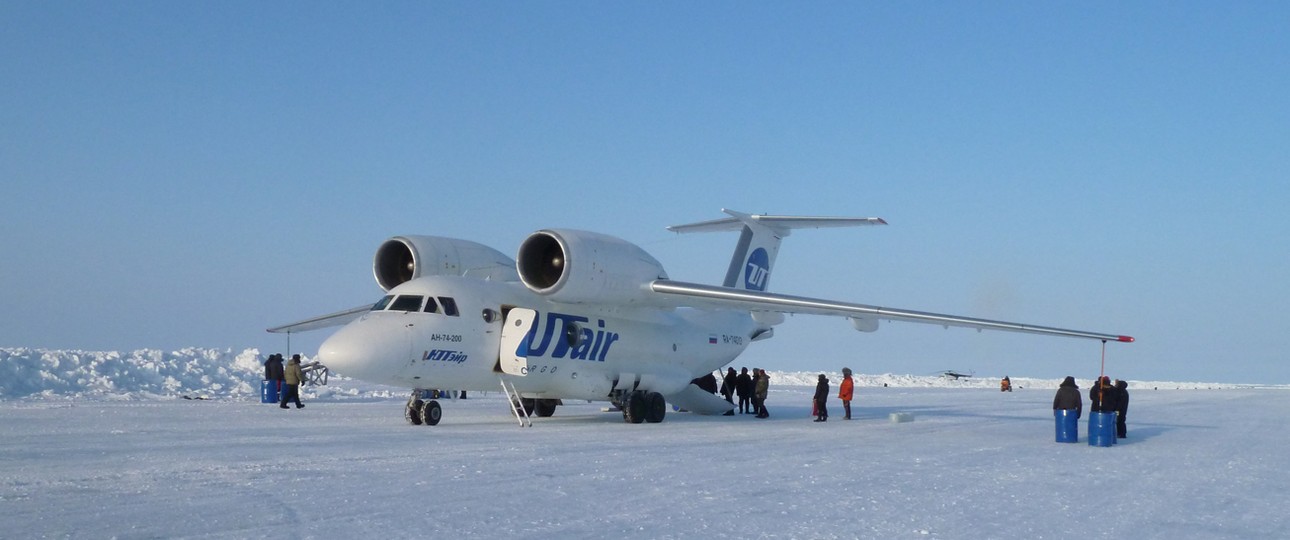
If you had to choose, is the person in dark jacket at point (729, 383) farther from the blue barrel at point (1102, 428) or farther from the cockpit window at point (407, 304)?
the blue barrel at point (1102, 428)

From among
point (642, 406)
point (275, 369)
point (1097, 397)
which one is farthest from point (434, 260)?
point (1097, 397)

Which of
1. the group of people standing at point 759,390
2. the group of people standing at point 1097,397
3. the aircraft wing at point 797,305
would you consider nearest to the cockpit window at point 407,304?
the aircraft wing at point 797,305

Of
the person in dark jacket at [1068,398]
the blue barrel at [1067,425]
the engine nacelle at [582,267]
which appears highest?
the engine nacelle at [582,267]

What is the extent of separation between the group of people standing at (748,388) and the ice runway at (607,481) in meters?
4.75

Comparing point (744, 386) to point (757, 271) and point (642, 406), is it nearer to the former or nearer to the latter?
point (757, 271)

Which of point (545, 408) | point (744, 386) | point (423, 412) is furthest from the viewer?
point (744, 386)

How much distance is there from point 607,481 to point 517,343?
7.66m

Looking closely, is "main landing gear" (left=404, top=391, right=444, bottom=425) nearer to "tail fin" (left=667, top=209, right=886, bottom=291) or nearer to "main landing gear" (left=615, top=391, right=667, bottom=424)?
"main landing gear" (left=615, top=391, right=667, bottom=424)

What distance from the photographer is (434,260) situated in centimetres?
1864

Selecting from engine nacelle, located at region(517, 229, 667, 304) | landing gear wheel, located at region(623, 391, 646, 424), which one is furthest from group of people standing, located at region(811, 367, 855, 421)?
engine nacelle, located at region(517, 229, 667, 304)

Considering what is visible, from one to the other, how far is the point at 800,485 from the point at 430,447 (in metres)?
4.69

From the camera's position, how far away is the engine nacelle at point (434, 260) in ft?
60.9

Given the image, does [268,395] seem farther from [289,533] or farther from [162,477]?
[289,533]

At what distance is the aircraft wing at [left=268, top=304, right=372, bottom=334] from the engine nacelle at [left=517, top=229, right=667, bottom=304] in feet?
13.8
